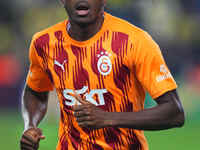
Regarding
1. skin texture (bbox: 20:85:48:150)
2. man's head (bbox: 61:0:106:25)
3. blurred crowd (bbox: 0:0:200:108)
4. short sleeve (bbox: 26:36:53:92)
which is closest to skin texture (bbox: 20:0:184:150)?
man's head (bbox: 61:0:106:25)

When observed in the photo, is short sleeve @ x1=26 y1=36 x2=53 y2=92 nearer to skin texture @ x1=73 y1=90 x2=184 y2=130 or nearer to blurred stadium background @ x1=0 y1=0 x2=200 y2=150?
skin texture @ x1=73 y1=90 x2=184 y2=130

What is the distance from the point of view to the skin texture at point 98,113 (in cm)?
388

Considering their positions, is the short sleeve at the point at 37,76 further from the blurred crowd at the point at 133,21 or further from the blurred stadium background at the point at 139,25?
the blurred crowd at the point at 133,21

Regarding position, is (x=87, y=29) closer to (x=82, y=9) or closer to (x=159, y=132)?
(x=82, y=9)

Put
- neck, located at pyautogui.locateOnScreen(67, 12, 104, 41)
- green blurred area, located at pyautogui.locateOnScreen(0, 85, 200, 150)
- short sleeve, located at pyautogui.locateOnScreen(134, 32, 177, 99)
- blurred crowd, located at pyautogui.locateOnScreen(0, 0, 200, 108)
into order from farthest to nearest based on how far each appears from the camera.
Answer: blurred crowd, located at pyautogui.locateOnScreen(0, 0, 200, 108) < green blurred area, located at pyautogui.locateOnScreen(0, 85, 200, 150) < neck, located at pyautogui.locateOnScreen(67, 12, 104, 41) < short sleeve, located at pyautogui.locateOnScreen(134, 32, 177, 99)

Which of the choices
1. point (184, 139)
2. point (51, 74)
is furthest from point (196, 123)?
point (51, 74)

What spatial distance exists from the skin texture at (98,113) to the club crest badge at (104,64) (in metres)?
0.22

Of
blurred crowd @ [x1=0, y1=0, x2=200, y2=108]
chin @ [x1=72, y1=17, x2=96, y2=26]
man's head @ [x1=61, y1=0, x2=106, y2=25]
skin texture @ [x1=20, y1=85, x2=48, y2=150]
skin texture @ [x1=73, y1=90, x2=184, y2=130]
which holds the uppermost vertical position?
blurred crowd @ [x1=0, y1=0, x2=200, y2=108]

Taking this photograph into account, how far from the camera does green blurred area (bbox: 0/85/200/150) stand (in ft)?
33.4

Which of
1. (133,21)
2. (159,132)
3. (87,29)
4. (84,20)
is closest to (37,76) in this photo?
(87,29)

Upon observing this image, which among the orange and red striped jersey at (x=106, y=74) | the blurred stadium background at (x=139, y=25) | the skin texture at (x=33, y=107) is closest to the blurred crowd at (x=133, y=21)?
the blurred stadium background at (x=139, y=25)

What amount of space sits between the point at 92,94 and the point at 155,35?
9.03 meters

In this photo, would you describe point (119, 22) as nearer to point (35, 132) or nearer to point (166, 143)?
point (35, 132)

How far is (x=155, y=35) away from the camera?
43.2 feet
